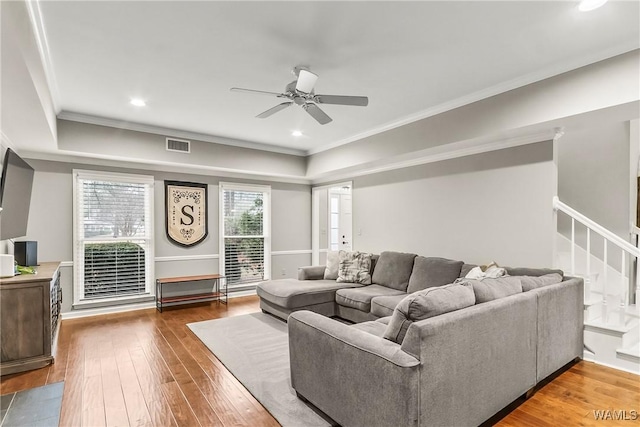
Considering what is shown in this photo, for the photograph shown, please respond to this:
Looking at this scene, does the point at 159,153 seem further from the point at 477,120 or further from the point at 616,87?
the point at 616,87

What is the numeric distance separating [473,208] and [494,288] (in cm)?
202

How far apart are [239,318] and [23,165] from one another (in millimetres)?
3032

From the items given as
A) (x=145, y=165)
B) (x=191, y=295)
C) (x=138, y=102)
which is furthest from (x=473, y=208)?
(x=145, y=165)

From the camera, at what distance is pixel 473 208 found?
420 centimetres

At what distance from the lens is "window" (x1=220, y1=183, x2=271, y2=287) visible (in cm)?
600

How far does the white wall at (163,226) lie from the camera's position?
14.8ft

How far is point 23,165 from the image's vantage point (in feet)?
11.4

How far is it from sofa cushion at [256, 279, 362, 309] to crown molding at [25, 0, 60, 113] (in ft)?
10.7

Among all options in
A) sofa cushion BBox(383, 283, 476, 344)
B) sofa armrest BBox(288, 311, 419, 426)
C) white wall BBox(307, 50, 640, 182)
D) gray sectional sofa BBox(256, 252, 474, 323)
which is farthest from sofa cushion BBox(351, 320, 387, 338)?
white wall BBox(307, 50, 640, 182)

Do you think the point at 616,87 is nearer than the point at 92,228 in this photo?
Yes

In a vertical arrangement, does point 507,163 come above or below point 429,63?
below

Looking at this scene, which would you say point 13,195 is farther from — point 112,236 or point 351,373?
point 351,373

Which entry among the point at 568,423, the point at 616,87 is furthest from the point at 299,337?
the point at 616,87

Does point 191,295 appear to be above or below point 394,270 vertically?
below
